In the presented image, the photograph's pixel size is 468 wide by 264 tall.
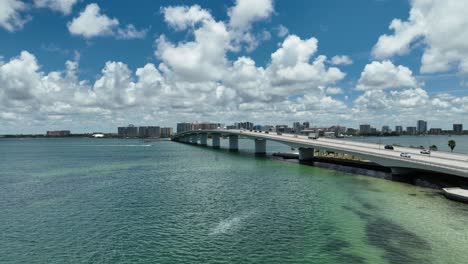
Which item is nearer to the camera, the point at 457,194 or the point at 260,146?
the point at 457,194

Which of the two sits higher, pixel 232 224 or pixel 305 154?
Result: pixel 305 154

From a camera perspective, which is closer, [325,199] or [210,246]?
[210,246]

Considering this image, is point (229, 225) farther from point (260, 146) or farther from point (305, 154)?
point (260, 146)

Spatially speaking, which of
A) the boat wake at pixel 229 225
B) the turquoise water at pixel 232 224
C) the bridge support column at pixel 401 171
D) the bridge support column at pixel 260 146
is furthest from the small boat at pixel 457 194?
the bridge support column at pixel 260 146

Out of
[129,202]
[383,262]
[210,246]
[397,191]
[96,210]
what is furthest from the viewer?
[397,191]

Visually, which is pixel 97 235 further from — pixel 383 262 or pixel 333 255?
pixel 383 262

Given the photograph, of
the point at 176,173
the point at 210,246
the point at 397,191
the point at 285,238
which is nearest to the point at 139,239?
the point at 210,246

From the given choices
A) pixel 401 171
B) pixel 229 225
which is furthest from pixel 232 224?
pixel 401 171

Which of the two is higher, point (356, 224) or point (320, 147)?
point (320, 147)
